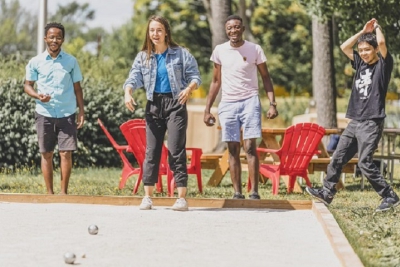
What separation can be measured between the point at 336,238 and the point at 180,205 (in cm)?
291

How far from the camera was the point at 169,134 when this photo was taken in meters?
12.0

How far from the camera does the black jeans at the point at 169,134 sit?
11898mm

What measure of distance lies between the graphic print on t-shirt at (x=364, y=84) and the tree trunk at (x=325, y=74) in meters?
11.1

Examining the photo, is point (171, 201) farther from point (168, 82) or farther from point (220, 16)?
point (220, 16)

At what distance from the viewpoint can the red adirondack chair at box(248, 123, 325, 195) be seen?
14.9 metres

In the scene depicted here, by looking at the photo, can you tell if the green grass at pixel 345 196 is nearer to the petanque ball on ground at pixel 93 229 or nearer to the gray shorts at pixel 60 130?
the gray shorts at pixel 60 130

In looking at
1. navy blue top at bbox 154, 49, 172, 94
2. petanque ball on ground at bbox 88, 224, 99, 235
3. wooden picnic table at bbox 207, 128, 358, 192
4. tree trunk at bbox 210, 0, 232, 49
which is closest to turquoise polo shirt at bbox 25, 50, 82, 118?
navy blue top at bbox 154, 49, 172, 94

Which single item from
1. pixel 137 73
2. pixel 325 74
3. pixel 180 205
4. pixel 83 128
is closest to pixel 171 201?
pixel 180 205

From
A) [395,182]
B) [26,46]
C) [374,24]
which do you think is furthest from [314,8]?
[26,46]

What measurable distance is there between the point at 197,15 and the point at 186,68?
4313 cm

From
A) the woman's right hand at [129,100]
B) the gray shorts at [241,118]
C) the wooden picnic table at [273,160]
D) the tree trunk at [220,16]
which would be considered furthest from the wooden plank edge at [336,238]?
the tree trunk at [220,16]

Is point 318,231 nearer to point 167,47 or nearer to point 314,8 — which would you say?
point 167,47

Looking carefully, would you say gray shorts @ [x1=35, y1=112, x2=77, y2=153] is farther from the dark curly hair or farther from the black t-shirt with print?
the dark curly hair

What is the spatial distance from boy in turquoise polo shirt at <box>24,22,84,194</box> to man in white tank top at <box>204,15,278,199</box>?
4.85 feet
